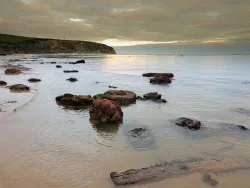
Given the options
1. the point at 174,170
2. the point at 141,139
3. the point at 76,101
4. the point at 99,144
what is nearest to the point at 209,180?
the point at 174,170

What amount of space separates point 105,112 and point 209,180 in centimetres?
719

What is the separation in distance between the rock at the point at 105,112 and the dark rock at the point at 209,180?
259 inches

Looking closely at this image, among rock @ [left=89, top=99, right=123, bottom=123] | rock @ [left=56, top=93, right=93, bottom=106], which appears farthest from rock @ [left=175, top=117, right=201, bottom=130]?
rock @ [left=56, top=93, right=93, bottom=106]

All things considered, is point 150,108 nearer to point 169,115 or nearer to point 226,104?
point 169,115

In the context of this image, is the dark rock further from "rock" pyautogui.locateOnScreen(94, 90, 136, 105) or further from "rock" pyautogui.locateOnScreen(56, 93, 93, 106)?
"rock" pyautogui.locateOnScreen(94, 90, 136, 105)

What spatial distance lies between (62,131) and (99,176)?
4602 mm

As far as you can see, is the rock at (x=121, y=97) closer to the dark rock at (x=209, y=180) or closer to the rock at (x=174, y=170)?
the rock at (x=174, y=170)

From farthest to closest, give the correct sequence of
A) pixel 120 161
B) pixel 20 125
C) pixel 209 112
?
pixel 209 112 → pixel 20 125 → pixel 120 161

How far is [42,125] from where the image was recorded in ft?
41.9

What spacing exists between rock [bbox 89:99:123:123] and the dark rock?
658 cm

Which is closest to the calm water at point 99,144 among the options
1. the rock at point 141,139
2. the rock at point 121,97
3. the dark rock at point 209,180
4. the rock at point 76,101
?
the rock at point 141,139

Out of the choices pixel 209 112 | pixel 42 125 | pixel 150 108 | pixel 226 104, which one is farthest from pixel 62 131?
pixel 226 104

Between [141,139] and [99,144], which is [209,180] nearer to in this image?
[141,139]

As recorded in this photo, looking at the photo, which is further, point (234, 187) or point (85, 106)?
point (85, 106)
